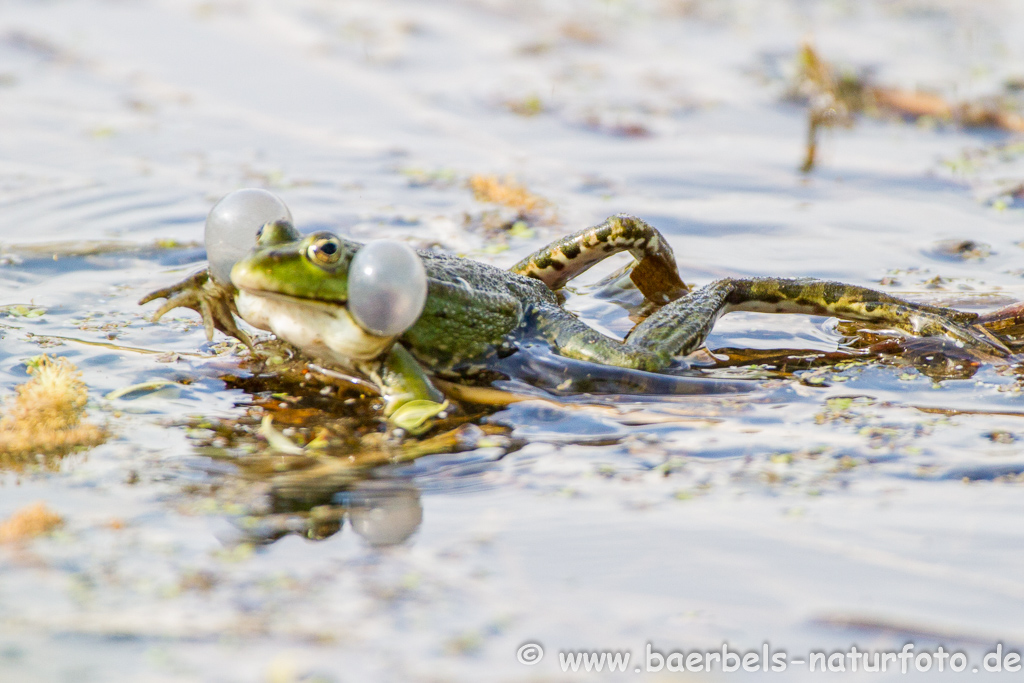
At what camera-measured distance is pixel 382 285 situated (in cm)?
378

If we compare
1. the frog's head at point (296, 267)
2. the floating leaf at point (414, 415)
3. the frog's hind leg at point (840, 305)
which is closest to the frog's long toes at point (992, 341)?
the frog's hind leg at point (840, 305)

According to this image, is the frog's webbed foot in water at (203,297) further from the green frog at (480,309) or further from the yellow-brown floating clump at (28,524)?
the yellow-brown floating clump at (28,524)

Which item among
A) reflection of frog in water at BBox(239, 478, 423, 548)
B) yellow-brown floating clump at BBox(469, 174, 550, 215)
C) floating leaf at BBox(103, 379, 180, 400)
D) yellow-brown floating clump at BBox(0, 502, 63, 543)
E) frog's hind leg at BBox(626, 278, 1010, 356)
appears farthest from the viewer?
yellow-brown floating clump at BBox(469, 174, 550, 215)

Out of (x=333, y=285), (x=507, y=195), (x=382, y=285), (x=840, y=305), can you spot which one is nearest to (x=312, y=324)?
(x=333, y=285)

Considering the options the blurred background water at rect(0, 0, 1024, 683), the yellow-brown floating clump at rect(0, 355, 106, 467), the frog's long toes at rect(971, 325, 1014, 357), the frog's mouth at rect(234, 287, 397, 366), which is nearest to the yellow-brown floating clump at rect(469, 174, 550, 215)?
the blurred background water at rect(0, 0, 1024, 683)

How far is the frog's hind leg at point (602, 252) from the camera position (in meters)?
4.86

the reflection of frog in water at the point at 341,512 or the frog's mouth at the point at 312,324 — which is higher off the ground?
the frog's mouth at the point at 312,324

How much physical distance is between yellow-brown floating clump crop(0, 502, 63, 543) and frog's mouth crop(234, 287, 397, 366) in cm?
109

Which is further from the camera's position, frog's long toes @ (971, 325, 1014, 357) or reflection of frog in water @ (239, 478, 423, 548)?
frog's long toes @ (971, 325, 1014, 357)

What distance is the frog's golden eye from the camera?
3797 mm

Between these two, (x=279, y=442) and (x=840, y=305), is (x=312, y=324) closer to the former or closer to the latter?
(x=279, y=442)

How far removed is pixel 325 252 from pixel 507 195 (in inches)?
140

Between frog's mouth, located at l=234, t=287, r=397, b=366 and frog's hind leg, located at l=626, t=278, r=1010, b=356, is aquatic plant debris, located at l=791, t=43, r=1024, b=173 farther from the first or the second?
frog's mouth, located at l=234, t=287, r=397, b=366

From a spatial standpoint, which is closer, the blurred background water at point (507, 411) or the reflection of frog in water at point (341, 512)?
the blurred background water at point (507, 411)
